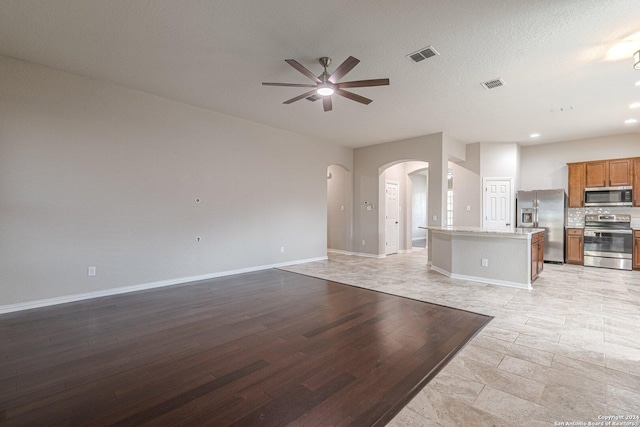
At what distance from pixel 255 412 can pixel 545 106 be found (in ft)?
20.4

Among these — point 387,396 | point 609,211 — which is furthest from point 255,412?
Answer: point 609,211

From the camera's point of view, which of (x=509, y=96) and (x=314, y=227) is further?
(x=314, y=227)

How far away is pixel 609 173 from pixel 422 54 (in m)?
6.41

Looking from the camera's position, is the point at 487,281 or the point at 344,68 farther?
the point at 487,281

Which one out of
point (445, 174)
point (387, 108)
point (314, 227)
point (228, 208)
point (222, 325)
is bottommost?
point (222, 325)

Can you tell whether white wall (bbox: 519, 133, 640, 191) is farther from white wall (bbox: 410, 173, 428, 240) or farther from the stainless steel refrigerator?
white wall (bbox: 410, 173, 428, 240)

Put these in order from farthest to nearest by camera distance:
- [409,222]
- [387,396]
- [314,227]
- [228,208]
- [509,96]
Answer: [409,222] → [314,227] → [228,208] → [509,96] → [387,396]

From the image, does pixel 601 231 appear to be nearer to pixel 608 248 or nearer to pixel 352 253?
pixel 608 248

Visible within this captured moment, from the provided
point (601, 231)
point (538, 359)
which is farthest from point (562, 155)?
point (538, 359)

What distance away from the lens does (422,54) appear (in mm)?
3377

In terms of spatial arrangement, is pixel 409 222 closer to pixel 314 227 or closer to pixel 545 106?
pixel 314 227

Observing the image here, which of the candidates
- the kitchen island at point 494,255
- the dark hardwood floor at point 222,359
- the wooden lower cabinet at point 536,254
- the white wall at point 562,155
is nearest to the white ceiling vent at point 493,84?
the kitchen island at point 494,255

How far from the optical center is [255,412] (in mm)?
1816

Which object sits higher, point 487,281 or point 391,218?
point 391,218
